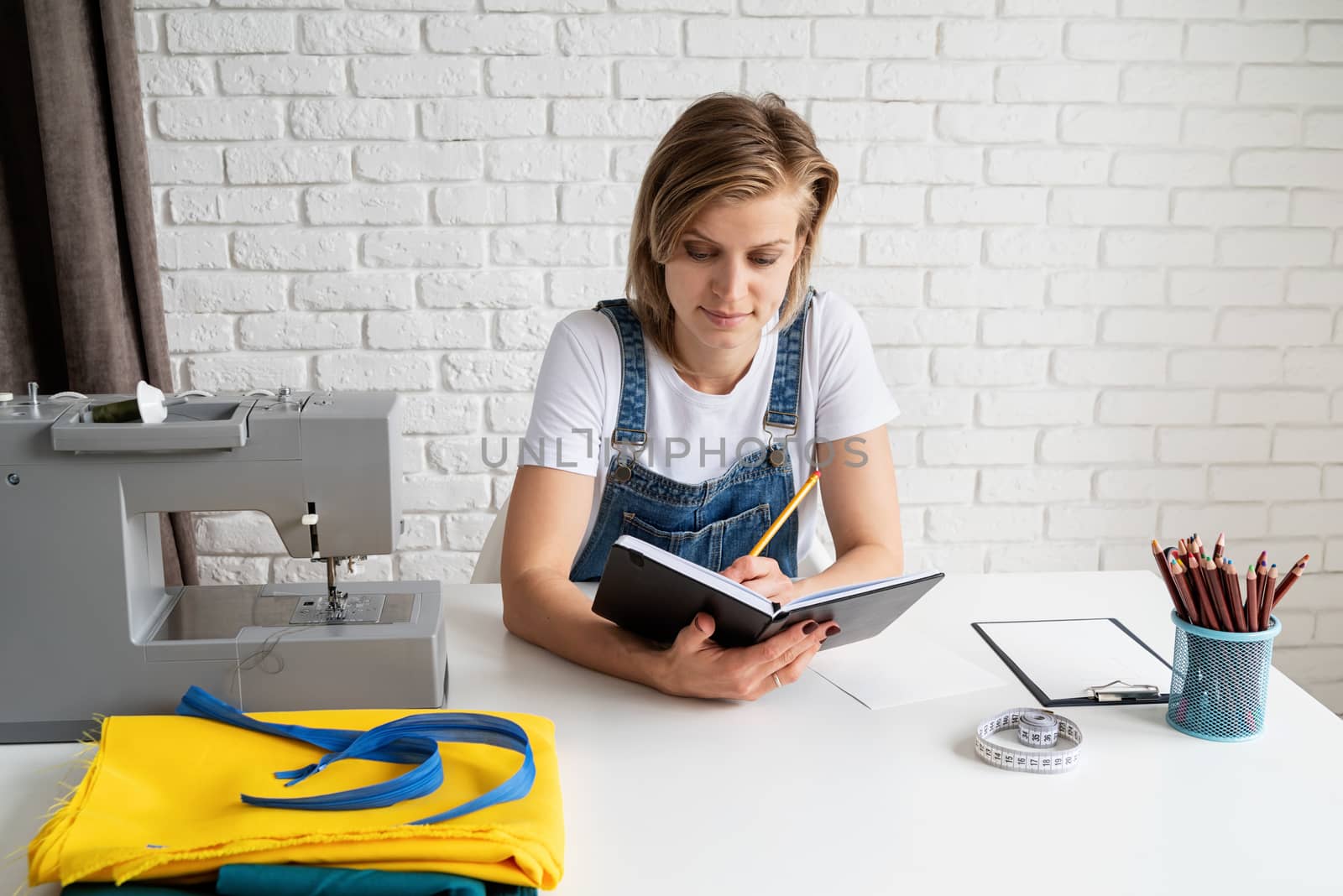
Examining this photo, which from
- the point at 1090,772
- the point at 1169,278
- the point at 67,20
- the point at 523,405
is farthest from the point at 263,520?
the point at 1169,278

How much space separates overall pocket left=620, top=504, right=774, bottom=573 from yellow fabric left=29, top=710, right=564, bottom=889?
2.29 ft

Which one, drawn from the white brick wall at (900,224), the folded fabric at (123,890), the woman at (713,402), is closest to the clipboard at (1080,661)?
the woman at (713,402)

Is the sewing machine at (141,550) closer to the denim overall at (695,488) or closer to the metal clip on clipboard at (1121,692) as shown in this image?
the denim overall at (695,488)

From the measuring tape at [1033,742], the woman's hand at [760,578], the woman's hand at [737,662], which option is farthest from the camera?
the woman's hand at [760,578]

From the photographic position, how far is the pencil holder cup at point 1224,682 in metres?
1.15

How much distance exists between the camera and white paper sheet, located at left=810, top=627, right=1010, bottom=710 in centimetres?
128

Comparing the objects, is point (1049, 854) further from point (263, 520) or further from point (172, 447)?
point (263, 520)

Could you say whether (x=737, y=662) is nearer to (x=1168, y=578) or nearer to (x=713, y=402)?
(x=1168, y=578)

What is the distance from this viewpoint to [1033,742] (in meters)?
1.13

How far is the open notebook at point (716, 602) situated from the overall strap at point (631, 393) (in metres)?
0.44

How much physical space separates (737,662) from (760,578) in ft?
0.62

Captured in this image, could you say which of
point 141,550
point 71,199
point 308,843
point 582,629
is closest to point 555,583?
point 582,629

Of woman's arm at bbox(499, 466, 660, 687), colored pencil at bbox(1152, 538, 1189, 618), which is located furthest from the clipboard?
woman's arm at bbox(499, 466, 660, 687)

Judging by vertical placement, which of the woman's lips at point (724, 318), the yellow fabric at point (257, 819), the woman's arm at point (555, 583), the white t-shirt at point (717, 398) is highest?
the woman's lips at point (724, 318)
